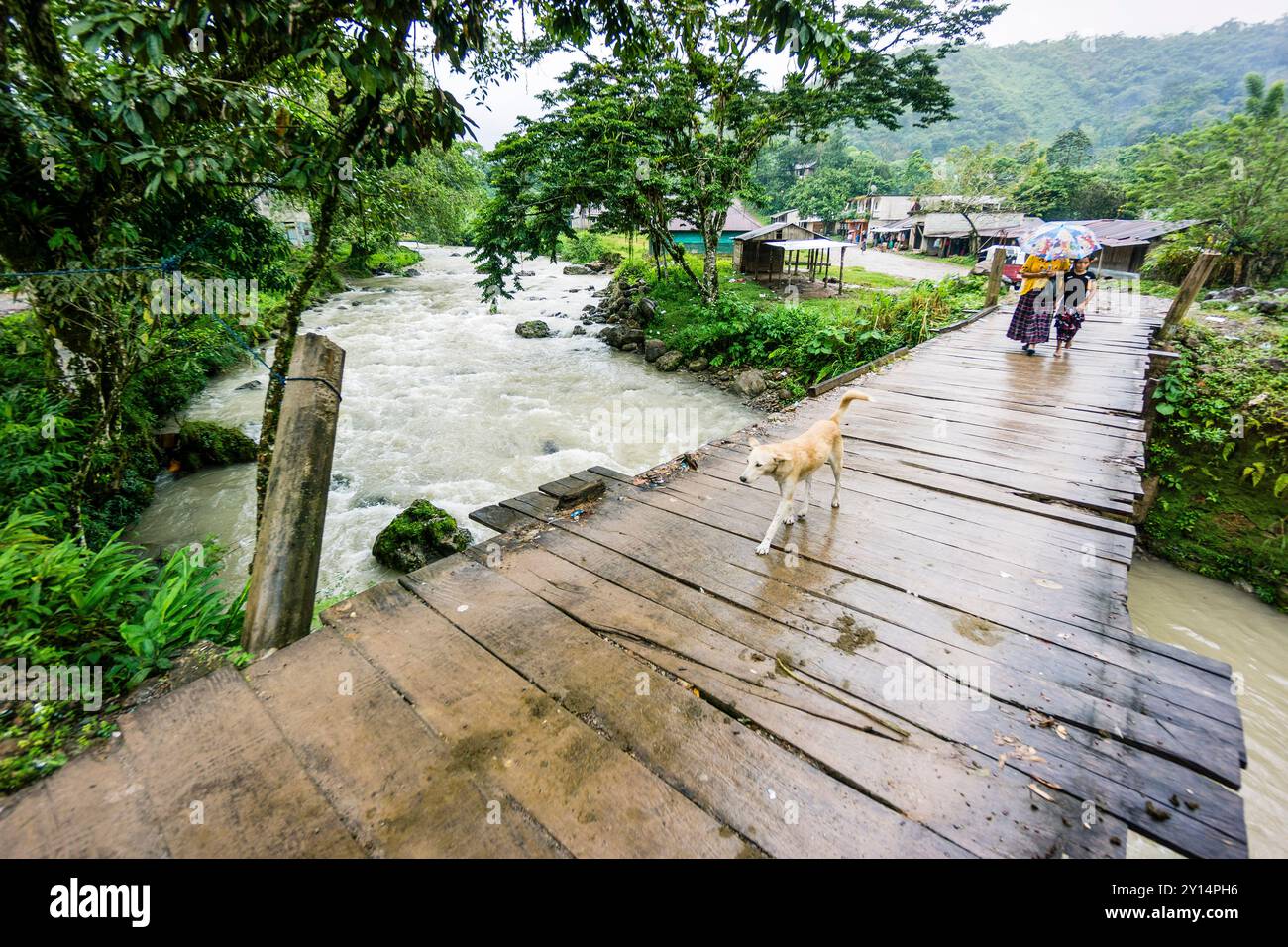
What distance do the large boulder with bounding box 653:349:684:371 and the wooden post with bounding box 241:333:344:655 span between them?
47.2 ft

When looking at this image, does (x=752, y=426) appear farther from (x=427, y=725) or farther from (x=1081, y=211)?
(x=1081, y=211)

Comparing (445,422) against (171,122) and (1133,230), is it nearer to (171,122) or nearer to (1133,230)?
(171,122)

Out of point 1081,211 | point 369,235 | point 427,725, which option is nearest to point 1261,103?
point 1081,211

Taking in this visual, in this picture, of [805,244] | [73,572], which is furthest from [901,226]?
[73,572]

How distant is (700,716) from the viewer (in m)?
2.25

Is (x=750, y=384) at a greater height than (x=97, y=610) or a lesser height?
greater

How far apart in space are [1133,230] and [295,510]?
38.2 m

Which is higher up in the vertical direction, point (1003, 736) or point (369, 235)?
point (369, 235)

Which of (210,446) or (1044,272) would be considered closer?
(1044,272)

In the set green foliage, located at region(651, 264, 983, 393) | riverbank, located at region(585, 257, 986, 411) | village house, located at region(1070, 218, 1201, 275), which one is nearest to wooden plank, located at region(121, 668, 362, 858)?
riverbank, located at region(585, 257, 986, 411)

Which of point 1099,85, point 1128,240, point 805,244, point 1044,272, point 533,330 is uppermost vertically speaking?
point 1099,85

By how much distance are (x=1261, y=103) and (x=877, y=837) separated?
38.3 m

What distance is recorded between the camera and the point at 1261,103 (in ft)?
76.2

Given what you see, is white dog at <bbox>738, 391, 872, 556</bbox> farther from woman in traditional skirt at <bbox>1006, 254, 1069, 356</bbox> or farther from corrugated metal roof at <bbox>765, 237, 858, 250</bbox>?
corrugated metal roof at <bbox>765, 237, 858, 250</bbox>
